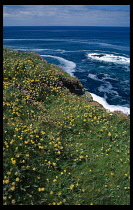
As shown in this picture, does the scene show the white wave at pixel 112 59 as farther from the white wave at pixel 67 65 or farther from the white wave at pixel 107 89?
the white wave at pixel 107 89

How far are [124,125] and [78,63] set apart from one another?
169 feet

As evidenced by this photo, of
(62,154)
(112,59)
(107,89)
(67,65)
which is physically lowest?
(62,154)

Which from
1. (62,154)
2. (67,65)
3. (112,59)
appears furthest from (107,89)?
(112,59)

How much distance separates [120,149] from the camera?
31.7ft

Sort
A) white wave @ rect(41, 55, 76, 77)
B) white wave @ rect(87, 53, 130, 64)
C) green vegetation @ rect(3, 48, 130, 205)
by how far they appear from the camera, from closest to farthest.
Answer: green vegetation @ rect(3, 48, 130, 205), white wave @ rect(41, 55, 76, 77), white wave @ rect(87, 53, 130, 64)

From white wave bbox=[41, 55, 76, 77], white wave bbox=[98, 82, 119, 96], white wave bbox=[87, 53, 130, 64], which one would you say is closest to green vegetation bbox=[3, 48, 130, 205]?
white wave bbox=[98, 82, 119, 96]

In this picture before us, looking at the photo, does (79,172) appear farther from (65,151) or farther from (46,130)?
(46,130)

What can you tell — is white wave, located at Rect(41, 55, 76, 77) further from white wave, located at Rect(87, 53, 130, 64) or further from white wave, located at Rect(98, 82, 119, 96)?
white wave, located at Rect(87, 53, 130, 64)

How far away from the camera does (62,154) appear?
8.51 meters

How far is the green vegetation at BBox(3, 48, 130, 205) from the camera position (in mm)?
6723

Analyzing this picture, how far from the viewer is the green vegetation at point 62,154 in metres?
6.72

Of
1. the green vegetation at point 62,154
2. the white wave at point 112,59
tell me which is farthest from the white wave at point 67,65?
the green vegetation at point 62,154

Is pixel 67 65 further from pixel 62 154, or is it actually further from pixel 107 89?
pixel 62 154

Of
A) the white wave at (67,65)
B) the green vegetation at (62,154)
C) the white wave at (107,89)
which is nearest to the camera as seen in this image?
the green vegetation at (62,154)
